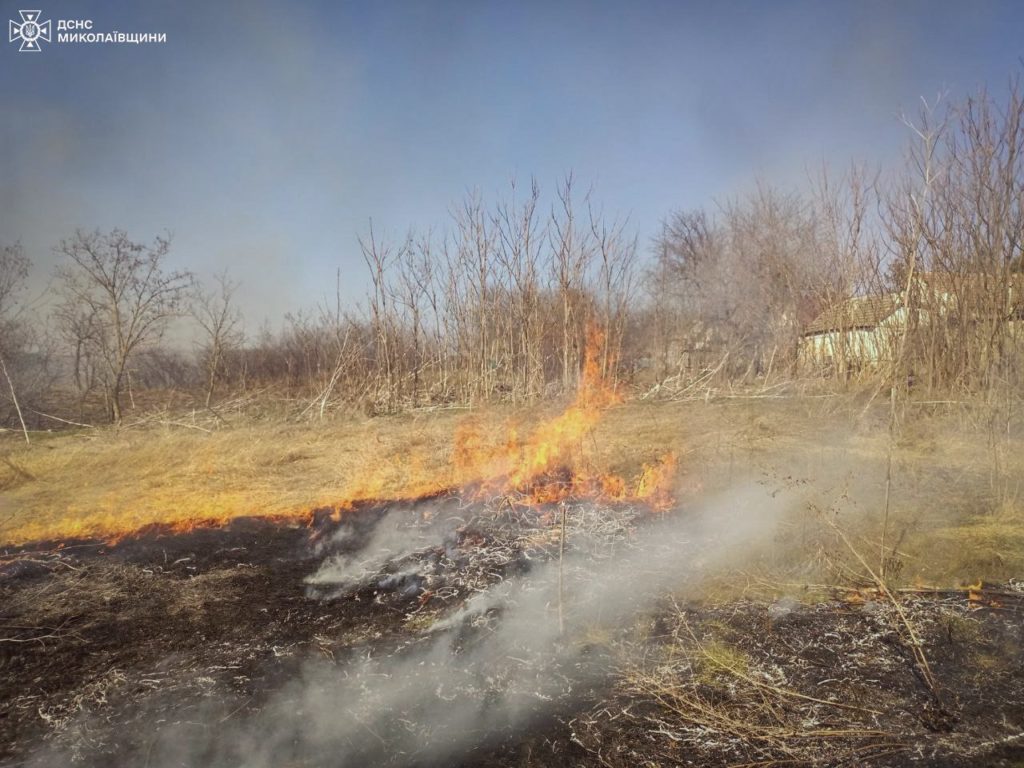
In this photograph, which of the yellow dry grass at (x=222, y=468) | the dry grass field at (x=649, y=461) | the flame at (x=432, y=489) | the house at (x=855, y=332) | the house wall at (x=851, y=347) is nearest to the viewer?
the dry grass field at (x=649, y=461)

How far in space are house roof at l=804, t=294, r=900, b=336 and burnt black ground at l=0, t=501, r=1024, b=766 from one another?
7704 mm

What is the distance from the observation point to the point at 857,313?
37.3 feet

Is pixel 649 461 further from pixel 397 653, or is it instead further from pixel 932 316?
pixel 397 653

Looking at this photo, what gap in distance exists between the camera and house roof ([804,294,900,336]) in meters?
10.4

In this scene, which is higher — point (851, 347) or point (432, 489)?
point (851, 347)

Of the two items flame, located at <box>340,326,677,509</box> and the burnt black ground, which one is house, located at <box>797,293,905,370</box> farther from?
the burnt black ground

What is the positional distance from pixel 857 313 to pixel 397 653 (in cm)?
1150

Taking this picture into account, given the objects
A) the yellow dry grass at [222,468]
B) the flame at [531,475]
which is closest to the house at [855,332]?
the yellow dry grass at [222,468]

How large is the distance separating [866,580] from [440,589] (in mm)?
3552

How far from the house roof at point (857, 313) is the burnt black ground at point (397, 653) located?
7704 mm

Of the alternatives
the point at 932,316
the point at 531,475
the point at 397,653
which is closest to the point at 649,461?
the point at 531,475

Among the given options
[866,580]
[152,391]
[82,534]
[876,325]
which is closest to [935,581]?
[866,580]

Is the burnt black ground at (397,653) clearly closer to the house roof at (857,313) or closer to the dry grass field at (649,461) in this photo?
the dry grass field at (649,461)

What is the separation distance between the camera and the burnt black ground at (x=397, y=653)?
2.84 m
